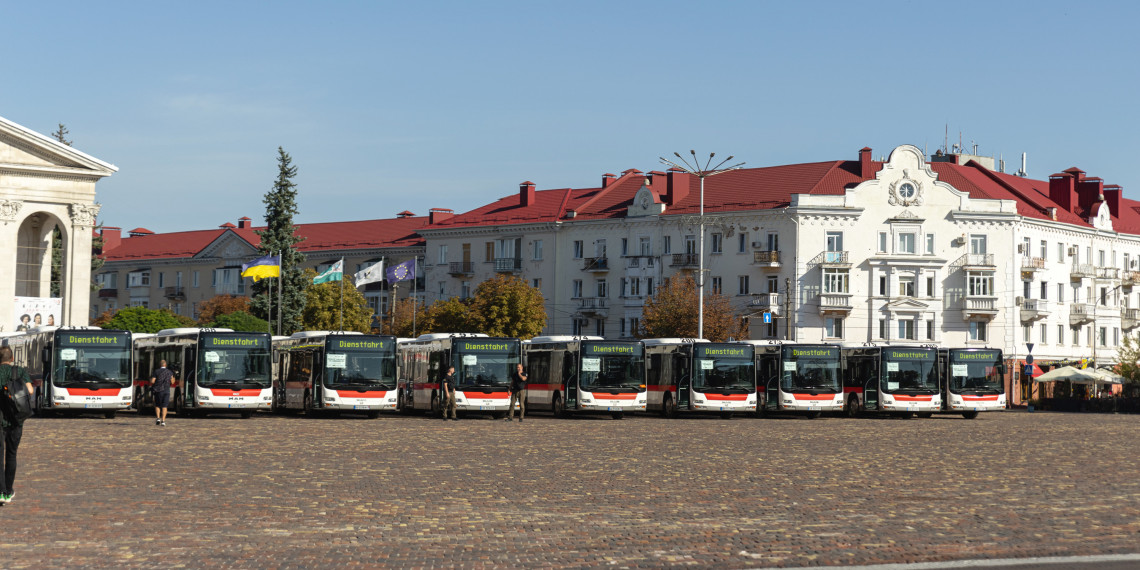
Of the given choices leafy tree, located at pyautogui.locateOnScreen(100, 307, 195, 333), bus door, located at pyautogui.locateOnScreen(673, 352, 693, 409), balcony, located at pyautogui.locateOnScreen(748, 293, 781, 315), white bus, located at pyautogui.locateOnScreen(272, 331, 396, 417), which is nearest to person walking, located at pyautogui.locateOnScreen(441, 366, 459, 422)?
white bus, located at pyautogui.locateOnScreen(272, 331, 396, 417)

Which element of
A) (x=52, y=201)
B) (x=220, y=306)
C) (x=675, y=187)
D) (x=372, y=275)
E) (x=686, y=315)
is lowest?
(x=686, y=315)

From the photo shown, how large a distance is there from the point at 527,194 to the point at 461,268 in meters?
6.81

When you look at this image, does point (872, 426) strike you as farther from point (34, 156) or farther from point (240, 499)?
point (34, 156)

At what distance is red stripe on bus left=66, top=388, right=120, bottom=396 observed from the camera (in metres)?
41.8

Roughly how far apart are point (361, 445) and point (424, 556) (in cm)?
1567

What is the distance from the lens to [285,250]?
9175cm

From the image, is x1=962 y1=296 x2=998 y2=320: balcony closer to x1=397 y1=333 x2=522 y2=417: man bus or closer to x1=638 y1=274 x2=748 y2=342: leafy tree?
x1=638 y1=274 x2=748 y2=342: leafy tree

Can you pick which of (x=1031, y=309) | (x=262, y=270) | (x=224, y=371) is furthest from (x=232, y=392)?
(x=1031, y=309)

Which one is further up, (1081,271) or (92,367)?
(1081,271)

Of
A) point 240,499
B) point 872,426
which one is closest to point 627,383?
point 872,426

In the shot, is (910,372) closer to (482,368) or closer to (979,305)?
(482,368)

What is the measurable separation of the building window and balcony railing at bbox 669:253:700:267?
28.4ft

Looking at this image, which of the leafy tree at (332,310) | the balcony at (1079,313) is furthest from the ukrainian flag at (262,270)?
the balcony at (1079,313)

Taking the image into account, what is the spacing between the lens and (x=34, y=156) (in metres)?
72.5
